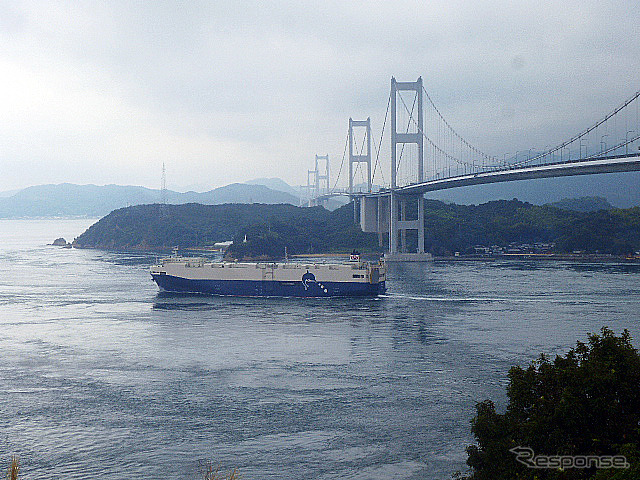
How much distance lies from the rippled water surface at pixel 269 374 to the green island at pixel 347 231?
20.9 m

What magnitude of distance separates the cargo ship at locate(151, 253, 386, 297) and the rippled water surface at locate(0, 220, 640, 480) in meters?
1.21

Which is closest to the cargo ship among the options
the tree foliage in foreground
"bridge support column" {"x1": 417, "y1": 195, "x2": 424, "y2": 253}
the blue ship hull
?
the blue ship hull

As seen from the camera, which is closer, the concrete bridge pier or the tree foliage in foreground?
the tree foliage in foreground

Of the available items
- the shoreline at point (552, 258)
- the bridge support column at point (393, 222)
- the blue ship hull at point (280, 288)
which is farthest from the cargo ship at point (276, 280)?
the shoreline at point (552, 258)

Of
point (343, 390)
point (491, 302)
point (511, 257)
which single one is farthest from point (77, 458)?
point (511, 257)

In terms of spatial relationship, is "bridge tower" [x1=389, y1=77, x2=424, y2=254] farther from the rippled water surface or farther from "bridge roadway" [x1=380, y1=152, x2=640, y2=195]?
the rippled water surface

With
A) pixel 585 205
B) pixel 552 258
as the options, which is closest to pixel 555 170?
pixel 552 258

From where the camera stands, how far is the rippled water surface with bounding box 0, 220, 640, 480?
9.38 meters

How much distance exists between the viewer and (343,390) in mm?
12523

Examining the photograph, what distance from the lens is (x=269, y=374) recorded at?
1377 cm

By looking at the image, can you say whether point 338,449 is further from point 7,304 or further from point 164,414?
point 7,304

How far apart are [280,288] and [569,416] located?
22.7 metres

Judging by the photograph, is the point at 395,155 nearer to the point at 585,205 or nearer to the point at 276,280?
the point at 276,280

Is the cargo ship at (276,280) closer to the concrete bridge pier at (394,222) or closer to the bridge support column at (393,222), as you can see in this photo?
the bridge support column at (393,222)
